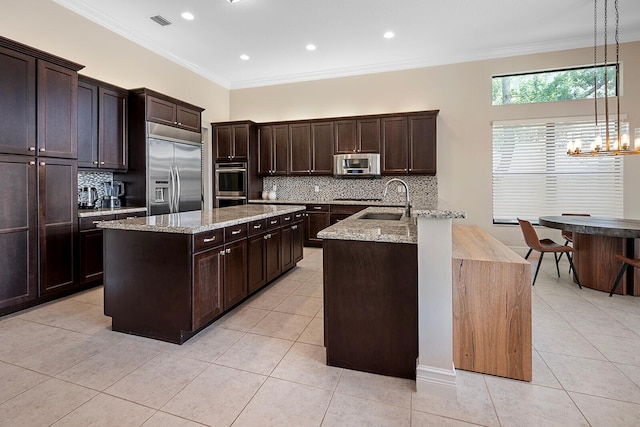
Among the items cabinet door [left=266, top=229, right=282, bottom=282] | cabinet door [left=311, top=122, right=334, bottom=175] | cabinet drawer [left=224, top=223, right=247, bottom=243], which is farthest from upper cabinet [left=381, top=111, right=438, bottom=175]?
cabinet drawer [left=224, top=223, right=247, bottom=243]

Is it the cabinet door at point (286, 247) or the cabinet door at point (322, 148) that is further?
the cabinet door at point (322, 148)

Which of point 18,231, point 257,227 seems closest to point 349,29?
point 257,227

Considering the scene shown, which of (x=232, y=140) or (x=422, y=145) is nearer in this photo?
(x=422, y=145)

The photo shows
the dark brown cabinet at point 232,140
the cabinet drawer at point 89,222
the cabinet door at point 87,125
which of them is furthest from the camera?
the dark brown cabinet at point 232,140

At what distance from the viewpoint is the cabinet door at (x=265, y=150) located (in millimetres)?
6416

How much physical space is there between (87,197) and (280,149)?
3368 mm

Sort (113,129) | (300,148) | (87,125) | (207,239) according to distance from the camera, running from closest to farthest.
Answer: (207,239) → (87,125) → (113,129) → (300,148)

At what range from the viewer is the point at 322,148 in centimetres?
607

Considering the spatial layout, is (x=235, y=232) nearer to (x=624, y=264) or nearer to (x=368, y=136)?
(x=368, y=136)

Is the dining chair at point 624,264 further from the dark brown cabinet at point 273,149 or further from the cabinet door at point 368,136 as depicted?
the dark brown cabinet at point 273,149

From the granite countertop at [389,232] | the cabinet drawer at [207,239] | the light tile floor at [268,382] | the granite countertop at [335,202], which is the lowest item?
the light tile floor at [268,382]

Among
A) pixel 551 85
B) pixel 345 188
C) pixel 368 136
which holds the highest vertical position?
pixel 551 85

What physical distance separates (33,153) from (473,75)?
20.6 feet

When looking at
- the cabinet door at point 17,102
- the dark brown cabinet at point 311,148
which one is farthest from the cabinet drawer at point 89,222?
the dark brown cabinet at point 311,148
